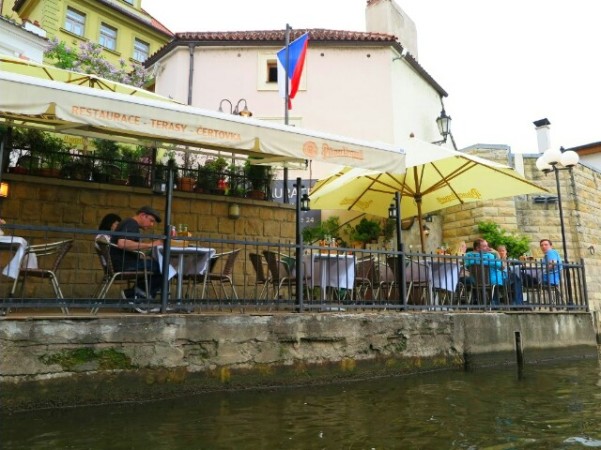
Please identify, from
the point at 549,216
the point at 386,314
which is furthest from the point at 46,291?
the point at 549,216

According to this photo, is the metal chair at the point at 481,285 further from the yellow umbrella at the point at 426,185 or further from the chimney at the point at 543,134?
the chimney at the point at 543,134

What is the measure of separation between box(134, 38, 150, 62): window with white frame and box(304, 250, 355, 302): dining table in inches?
1005

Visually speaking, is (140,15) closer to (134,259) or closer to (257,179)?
(257,179)

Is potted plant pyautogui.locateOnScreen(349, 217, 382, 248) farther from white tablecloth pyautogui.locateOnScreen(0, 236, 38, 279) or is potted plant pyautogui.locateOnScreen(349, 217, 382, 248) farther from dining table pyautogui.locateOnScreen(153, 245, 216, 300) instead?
white tablecloth pyautogui.locateOnScreen(0, 236, 38, 279)

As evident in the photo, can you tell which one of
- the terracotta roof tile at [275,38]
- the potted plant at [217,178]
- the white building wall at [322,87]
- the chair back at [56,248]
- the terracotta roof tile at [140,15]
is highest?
the terracotta roof tile at [140,15]

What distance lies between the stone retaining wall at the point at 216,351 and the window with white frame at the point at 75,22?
2510 cm

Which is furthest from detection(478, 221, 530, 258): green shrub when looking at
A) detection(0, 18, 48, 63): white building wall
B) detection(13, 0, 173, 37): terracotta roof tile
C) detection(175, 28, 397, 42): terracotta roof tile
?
detection(13, 0, 173, 37): terracotta roof tile

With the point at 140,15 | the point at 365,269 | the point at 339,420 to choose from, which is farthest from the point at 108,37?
the point at 339,420

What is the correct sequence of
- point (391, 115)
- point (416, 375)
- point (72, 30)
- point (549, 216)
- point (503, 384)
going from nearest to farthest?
point (503, 384) < point (416, 375) < point (549, 216) < point (391, 115) < point (72, 30)

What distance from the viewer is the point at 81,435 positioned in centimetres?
363

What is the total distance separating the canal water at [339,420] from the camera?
139 inches

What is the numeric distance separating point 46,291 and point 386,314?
4.73 meters

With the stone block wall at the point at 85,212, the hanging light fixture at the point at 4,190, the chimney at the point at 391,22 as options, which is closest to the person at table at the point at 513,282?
the stone block wall at the point at 85,212

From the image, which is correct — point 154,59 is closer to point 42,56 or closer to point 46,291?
point 42,56
